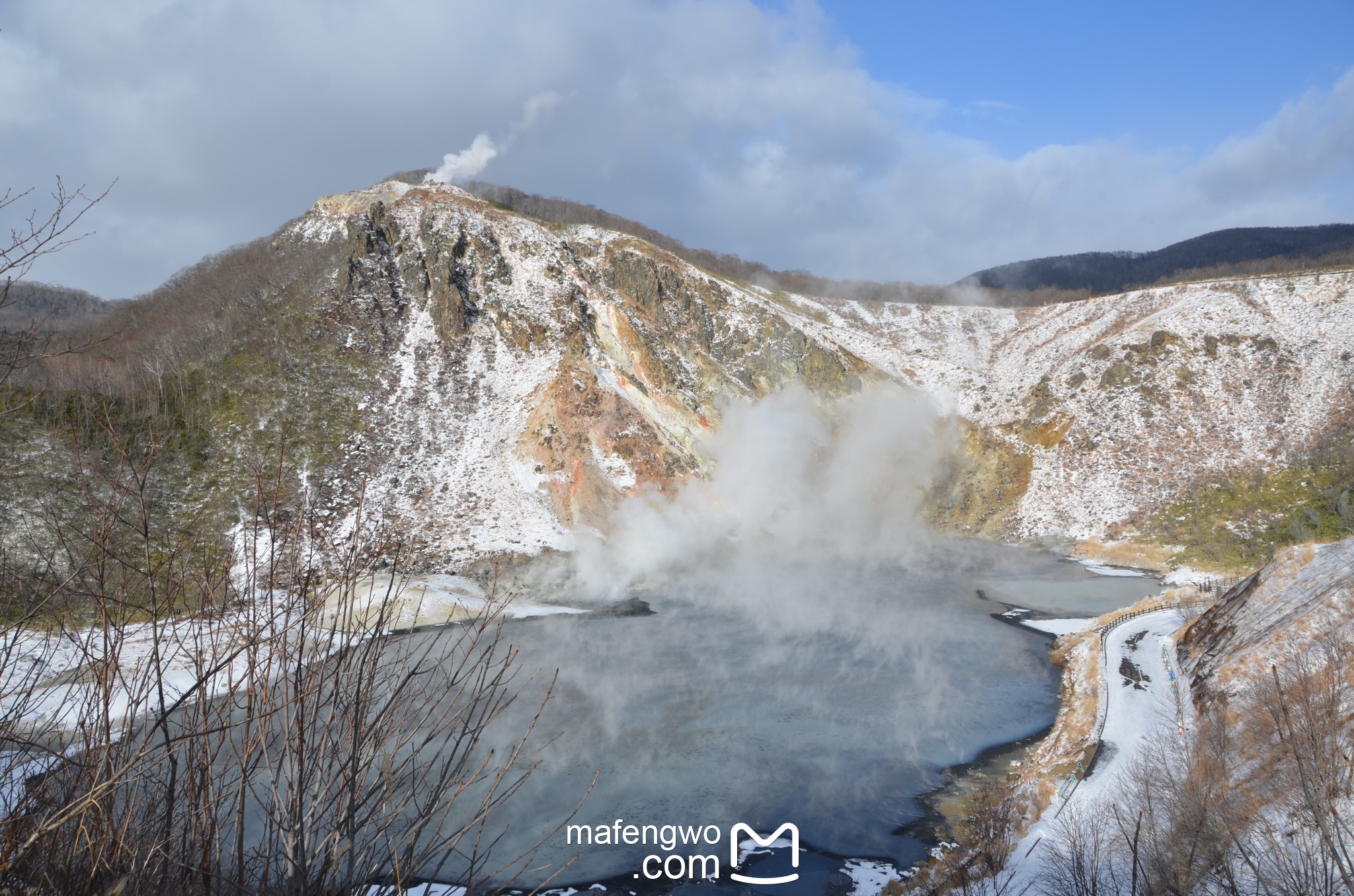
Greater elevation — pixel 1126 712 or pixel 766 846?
pixel 1126 712

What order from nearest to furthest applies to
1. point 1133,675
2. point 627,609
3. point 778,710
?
point 778,710 → point 1133,675 → point 627,609

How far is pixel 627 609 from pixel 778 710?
33.2 feet

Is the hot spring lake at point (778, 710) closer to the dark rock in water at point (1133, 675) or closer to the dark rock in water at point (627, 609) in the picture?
the dark rock in water at point (627, 609)

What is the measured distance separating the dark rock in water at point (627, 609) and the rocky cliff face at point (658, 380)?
572 cm

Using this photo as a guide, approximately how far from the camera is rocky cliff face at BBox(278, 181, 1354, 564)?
36812 mm

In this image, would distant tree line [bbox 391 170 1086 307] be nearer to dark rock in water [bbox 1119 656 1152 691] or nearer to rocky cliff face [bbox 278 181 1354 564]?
rocky cliff face [bbox 278 181 1354 564]

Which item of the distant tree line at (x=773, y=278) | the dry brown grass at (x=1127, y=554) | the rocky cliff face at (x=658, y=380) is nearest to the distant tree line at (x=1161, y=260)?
the distant tree line at (x=773, y=278)

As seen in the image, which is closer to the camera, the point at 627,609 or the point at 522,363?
the point at 627,609

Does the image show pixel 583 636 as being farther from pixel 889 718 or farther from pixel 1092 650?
pixel 1092 650

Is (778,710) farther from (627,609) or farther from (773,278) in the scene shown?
(773,278)

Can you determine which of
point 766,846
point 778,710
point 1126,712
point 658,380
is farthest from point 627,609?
point 658,380

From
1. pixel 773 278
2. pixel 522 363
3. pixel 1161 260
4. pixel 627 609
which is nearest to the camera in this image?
pixel 627 609

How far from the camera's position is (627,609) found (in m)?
27.3

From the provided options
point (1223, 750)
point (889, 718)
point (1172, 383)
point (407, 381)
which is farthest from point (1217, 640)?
point (407, 381)
